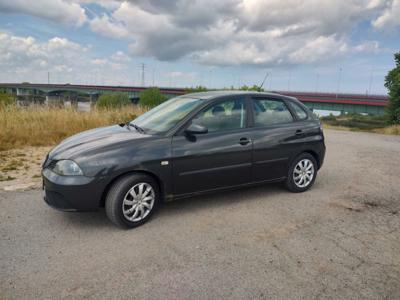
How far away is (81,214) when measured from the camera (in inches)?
159

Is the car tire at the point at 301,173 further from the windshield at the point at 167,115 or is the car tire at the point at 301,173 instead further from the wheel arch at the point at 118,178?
the wheel arch at the point at 118,178

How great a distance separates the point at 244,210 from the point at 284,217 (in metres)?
0.54

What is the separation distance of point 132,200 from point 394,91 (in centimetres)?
3637

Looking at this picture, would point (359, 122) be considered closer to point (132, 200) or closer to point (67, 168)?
point (132, 200)

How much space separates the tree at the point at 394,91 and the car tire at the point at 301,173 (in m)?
32.3

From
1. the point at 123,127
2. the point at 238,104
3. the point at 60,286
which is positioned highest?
the point at 238,104

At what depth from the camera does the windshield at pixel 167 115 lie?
407 centimetres

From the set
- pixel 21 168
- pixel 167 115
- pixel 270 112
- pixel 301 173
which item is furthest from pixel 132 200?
pixel 21 168

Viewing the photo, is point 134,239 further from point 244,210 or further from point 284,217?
point 284,217

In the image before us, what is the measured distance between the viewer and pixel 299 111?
510 centimetres

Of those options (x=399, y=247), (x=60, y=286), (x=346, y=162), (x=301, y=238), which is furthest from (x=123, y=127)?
(x=346, y=162)

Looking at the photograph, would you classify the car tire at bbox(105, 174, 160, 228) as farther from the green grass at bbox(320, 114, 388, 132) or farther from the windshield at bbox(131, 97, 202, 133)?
the green grass at bbox(320, 114, 388, 132)

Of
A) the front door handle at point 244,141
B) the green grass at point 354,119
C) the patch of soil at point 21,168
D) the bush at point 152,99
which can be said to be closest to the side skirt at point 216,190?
the front door handle at point 244,141

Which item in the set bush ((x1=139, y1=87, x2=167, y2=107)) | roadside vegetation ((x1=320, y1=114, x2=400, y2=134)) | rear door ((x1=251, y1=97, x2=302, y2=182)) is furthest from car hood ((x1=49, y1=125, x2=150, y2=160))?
roadside vegetation ((x1=320, y1=114, x2=400, y2=134))
